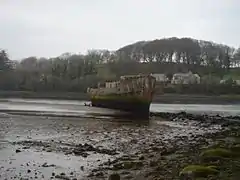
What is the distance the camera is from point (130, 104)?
47094mm

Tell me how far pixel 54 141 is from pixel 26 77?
327ft

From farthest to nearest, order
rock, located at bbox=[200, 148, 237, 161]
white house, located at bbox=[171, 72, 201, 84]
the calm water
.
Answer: white house, located at bbox=[171, 72, 201, 84], the calm water, rock, located at bbox=[200, 148, 237, 161]

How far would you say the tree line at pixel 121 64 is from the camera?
113m

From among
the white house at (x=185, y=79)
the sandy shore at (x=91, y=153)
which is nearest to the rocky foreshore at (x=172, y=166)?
the sandy shore at (x=91, y=153)

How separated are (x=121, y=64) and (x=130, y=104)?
2936 inches

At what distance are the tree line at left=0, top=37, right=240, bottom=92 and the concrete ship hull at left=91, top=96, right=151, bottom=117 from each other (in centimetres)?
5376

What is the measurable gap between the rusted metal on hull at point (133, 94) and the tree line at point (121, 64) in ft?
183

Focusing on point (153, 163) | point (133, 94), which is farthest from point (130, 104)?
point (153, 163)

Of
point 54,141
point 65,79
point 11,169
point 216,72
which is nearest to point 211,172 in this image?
point 11,169

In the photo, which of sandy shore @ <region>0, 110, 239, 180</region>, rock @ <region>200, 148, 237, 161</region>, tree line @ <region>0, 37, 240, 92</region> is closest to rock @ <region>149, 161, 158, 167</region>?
sandy shore @ <region>0, 110, 239, 180</region>

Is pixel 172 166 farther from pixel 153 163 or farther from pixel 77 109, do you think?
pixel 77 109

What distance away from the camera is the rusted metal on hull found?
4522 centimetres

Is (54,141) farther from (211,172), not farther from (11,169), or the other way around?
(211,172)

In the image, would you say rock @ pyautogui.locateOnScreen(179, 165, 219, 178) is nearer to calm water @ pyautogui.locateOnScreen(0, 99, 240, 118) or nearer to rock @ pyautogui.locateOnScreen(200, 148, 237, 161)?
rock @ pyautogui.locateOnScreen(200, 148, 237, 161)
